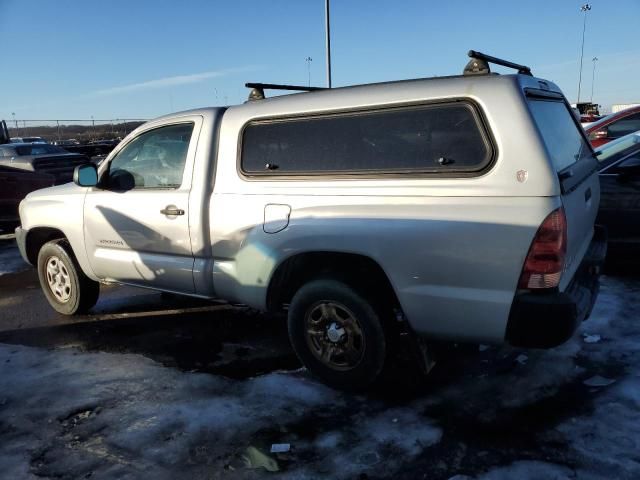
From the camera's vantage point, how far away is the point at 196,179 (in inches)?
151

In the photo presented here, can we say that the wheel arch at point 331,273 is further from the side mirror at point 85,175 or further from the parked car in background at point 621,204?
the parked car in background at point 621,204

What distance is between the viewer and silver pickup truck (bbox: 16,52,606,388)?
2.70m

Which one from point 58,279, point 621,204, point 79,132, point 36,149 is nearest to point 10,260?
point 58,279

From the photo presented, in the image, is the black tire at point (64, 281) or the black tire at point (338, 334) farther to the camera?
the black tire at point (64, 281)

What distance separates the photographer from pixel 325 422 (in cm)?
307

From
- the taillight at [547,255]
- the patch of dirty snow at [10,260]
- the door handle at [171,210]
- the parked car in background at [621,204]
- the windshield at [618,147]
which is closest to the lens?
the taillight at [547,255]

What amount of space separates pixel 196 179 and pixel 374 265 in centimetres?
152

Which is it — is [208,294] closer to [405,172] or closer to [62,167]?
[405,172]

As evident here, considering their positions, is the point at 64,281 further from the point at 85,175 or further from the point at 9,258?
the point at 9,258

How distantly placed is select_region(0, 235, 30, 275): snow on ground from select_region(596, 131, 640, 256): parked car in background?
7578mm

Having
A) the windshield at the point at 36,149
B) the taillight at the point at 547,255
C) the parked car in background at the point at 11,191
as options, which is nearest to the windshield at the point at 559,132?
the taillight at the point at 547,255

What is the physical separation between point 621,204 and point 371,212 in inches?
140

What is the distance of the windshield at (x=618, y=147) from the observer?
5.64 meters

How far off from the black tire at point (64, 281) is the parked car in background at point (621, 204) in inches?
204
